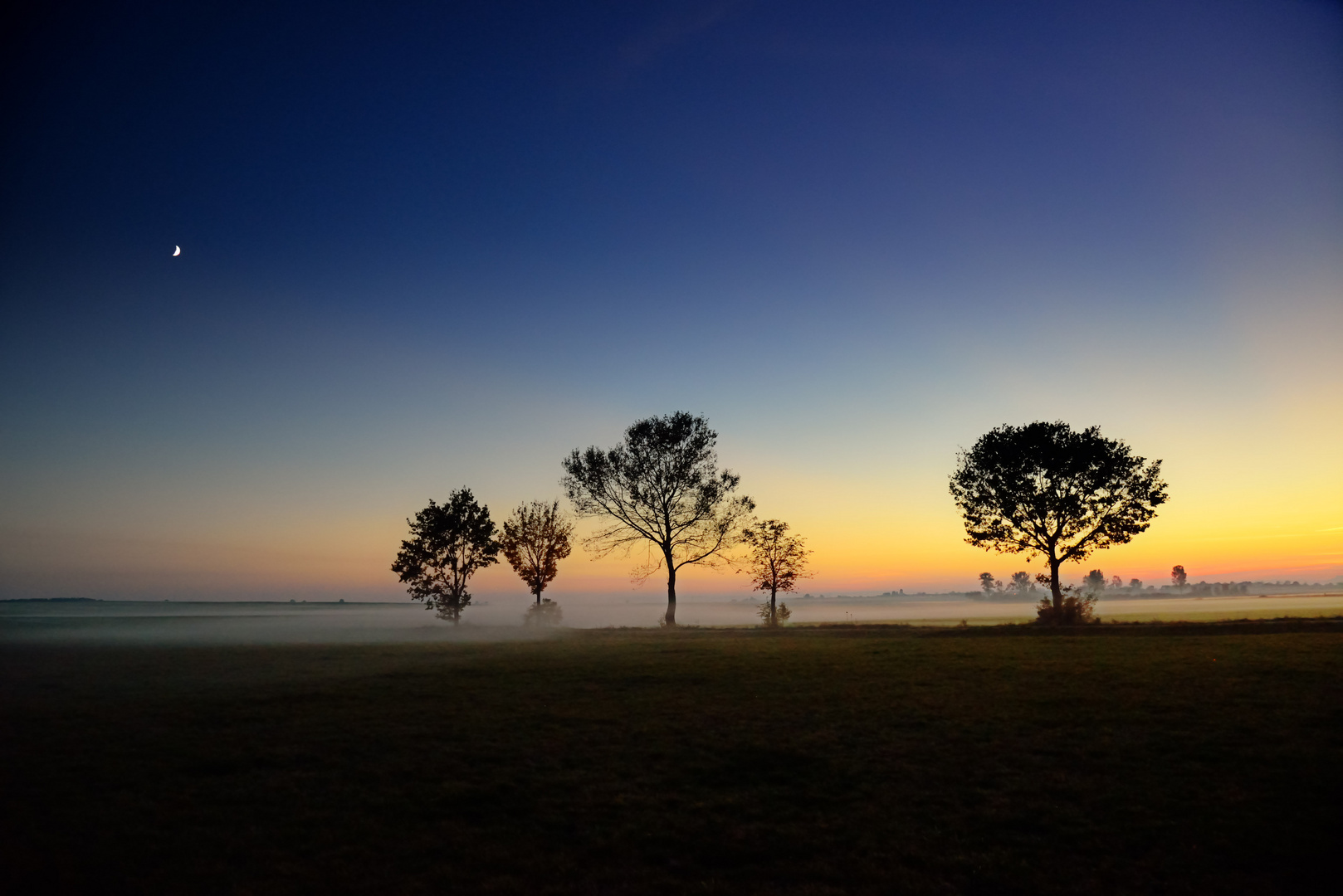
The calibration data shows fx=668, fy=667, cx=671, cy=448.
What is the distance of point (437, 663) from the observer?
3297 cm

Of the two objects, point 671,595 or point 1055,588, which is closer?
point 1055,588

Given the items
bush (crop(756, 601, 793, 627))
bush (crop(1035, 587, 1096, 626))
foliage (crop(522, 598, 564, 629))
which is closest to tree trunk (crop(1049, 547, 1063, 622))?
bush (crop(1035, 587, 1096, 626))

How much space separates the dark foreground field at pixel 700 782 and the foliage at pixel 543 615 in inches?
2080

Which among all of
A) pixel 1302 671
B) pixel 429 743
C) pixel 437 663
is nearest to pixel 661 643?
pixel 437 663

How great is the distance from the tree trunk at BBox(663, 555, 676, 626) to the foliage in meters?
18.7

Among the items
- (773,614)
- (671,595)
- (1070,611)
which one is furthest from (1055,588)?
(671,595)

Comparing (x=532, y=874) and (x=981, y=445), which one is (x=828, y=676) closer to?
(x=532, y=874)

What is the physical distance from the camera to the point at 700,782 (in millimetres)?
13508

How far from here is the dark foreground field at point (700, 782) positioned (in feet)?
31.2

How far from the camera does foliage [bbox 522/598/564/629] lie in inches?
3044

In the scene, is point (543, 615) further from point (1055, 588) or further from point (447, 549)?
point (1055, 588)

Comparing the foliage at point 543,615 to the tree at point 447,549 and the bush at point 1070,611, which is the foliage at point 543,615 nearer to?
the tree at point 447,549

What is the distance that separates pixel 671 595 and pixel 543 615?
831 inches

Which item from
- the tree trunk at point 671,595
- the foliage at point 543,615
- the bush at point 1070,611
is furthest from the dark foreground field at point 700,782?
the foliage at point 543,615
